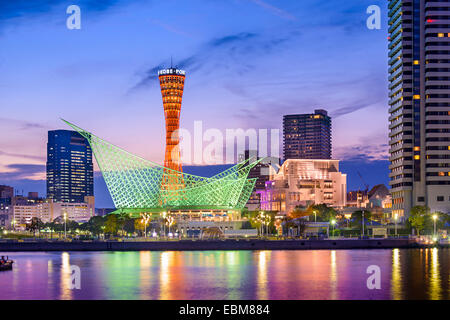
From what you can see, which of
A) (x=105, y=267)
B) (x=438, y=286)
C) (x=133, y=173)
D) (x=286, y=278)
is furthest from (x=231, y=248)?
(x=133, y=173)

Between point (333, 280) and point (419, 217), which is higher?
point (419, 217)

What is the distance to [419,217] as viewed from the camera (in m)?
124

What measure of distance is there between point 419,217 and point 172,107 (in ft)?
232

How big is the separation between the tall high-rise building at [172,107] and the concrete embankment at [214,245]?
59.4 meters

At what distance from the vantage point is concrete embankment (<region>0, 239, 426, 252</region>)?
103250 mm

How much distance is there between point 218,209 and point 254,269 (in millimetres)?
104498

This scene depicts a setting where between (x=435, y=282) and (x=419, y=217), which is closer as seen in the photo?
(x=435, y=282)

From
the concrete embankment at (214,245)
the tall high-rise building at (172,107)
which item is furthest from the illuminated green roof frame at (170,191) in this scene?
the concrete embankment at (214,245)

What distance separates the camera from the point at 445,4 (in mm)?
143000

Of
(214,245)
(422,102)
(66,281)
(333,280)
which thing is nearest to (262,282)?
(333,280)

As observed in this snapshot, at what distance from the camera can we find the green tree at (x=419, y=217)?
124 m

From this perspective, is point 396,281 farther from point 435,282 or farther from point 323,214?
A: point 323,214
